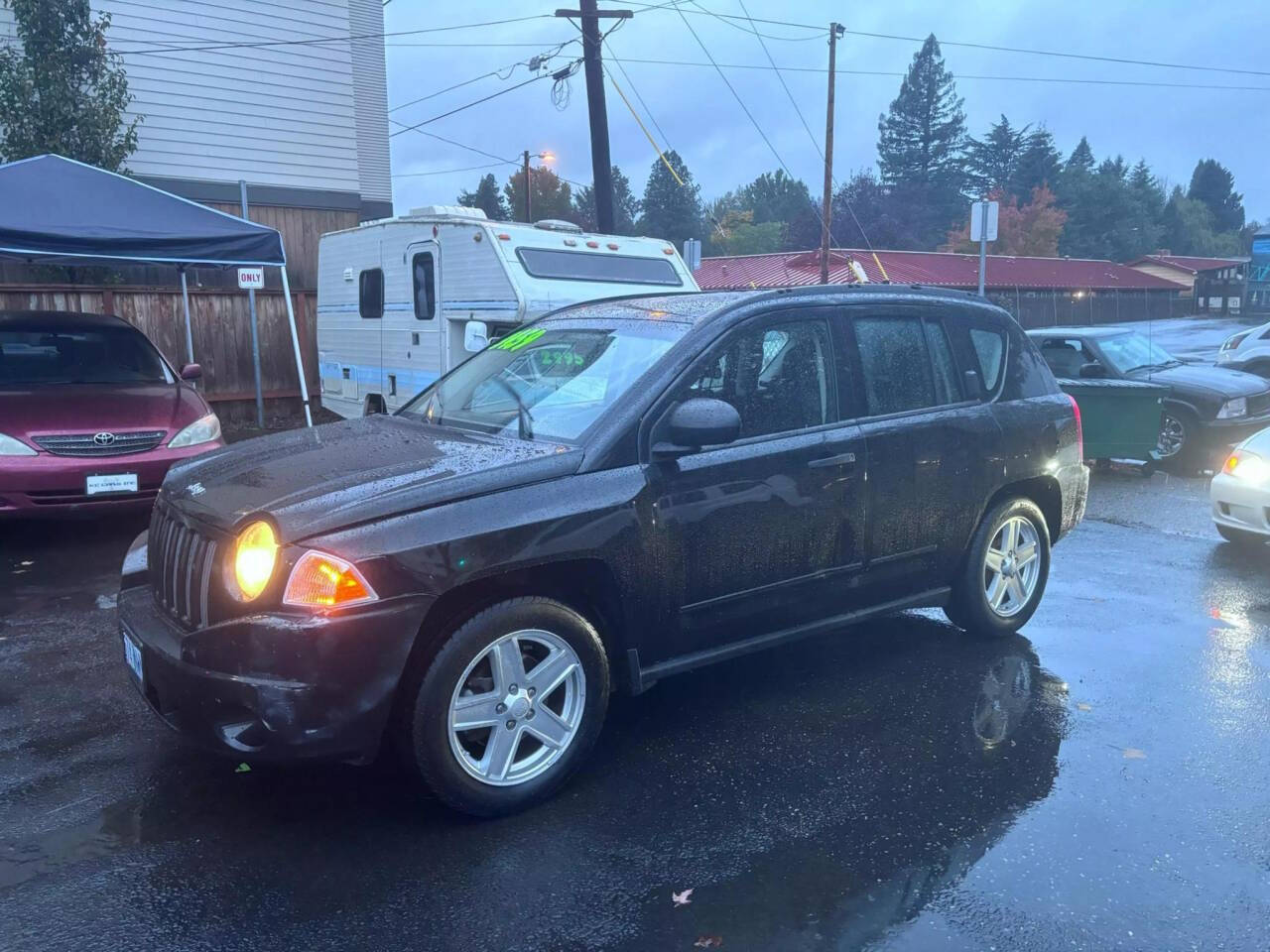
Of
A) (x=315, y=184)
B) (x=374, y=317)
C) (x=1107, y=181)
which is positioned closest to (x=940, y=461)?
(x=374, y=317)

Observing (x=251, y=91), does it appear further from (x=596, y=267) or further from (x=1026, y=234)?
(x=1026, y=234)

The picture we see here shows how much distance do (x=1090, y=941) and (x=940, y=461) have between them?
244cm

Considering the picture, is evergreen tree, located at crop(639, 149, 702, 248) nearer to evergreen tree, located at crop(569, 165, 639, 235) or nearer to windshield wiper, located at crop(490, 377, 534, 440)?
evergreen tree, located at crop(569, 165, 639, 235)

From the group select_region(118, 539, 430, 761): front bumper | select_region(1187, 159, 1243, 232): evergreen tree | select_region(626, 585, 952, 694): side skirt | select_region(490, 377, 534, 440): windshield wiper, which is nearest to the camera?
select_region(118, 539, 430, 761): front bumper

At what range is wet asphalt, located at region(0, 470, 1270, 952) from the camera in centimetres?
302

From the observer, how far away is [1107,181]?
77438mm

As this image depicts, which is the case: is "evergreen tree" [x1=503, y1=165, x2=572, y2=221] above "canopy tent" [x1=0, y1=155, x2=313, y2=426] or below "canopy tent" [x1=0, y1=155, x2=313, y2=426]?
above

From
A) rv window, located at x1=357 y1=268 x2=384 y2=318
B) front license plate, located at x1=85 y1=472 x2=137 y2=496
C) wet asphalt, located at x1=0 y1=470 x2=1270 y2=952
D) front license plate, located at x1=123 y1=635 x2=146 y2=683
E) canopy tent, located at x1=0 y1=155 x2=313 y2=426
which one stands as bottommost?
wet asphalt, located at x1=0 y1=470 x2=1270 y2=952

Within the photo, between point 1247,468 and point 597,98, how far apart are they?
439 inches

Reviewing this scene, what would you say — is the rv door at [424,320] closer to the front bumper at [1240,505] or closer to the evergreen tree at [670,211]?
the front bumper at [1240,505]

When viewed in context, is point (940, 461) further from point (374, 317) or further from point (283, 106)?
point (283, 106)

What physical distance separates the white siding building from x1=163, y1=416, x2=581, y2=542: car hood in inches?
473

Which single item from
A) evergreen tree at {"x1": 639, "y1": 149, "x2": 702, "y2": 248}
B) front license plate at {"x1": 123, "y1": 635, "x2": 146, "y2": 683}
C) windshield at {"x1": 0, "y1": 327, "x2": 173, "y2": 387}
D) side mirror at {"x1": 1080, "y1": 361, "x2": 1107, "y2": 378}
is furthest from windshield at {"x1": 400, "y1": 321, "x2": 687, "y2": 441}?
evergreen tree at {"x1": 639, "y1": 149, "x2": 702, "y2": 248}

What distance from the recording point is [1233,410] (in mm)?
11445
